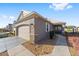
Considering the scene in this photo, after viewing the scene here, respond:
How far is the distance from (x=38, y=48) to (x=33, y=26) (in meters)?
0.45

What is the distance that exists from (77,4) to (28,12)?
3.19 ft

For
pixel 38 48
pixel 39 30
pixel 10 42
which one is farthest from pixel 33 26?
pixel 10 42

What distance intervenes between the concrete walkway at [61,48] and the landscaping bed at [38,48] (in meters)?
0.10

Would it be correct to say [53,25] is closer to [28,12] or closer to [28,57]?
[28,12]

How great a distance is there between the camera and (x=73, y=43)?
352 centimetres

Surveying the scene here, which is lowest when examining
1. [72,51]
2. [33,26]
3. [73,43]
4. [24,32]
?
[72,51]

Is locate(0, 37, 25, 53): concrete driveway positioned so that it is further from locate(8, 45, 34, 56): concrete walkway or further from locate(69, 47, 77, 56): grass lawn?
locate(69, 47, 77, 56): grass lawn

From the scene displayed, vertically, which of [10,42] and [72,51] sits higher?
[10,42]

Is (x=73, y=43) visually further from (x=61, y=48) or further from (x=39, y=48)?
(x=39, y=48)

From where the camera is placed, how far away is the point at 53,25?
11.6 feet

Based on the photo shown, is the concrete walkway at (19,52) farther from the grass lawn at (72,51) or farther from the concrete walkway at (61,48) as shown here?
the grass lawn at (72,51)

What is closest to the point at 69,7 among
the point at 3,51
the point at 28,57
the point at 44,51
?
the point at 44,51

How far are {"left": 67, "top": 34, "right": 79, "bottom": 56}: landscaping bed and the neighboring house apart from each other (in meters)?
0.28

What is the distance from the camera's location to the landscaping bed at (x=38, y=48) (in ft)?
11.4
